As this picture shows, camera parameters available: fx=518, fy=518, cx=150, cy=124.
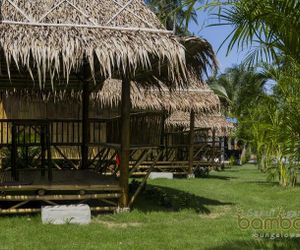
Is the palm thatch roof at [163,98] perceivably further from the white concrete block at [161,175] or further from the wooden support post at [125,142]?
the wooden support post at [125,142]

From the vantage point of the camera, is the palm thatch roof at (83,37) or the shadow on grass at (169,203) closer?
the palm thatch roof at (83,37)

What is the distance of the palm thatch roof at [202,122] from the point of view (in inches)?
748

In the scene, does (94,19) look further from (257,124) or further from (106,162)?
(257,124)

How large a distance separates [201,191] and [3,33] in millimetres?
6000

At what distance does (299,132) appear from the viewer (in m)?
5.27

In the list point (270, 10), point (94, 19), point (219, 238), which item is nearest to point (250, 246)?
point (219, 238)

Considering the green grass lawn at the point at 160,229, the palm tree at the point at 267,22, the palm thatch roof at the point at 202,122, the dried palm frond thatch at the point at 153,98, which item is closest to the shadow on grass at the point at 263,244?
the green grass lawn at the point at 160,229

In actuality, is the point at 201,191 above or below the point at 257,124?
below

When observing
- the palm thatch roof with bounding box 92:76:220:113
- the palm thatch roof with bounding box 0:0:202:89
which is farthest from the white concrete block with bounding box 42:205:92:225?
the palm thatch roof with bounding box 92:76:220:113

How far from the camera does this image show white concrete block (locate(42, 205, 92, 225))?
22.0 feet

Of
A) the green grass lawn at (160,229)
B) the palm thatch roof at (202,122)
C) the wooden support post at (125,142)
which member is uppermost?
the palm thatch roof at (202,122)

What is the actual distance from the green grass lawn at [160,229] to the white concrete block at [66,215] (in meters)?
0.15

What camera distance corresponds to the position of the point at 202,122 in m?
20.9

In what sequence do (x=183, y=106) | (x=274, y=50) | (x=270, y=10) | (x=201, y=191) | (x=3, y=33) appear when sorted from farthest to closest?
1. (x=183, y=106)
2. (x=201, y=191)
3. (x=3, y=33)
4. (x=274, y=50)
5. (x=270, y=10)
